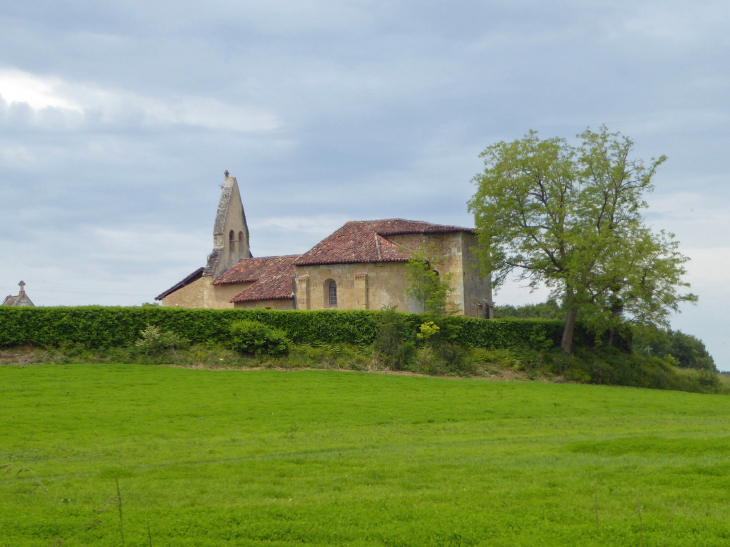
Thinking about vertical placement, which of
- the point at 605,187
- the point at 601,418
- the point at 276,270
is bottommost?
the point at 601,418

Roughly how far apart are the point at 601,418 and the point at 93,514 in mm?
17639

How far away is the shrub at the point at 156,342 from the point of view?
108 feet

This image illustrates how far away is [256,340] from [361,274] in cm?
1117

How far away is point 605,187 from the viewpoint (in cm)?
4131

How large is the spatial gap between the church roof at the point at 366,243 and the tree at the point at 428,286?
1387mm

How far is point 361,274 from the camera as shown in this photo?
142 feet

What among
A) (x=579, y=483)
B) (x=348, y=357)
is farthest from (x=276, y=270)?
(x=579, y=483)

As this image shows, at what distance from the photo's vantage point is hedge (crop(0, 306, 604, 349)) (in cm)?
3272

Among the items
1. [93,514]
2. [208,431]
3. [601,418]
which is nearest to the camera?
[93,514]

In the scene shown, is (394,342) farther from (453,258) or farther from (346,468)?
(346,468)

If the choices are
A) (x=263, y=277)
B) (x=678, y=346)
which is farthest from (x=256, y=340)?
(x=678, y=346)

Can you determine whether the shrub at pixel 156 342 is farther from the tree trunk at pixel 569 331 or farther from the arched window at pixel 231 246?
the tree trunk at pixel 569 331

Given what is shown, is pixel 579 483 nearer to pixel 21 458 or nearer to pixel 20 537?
pixel 20 537

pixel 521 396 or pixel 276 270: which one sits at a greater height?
pixel 276 270
